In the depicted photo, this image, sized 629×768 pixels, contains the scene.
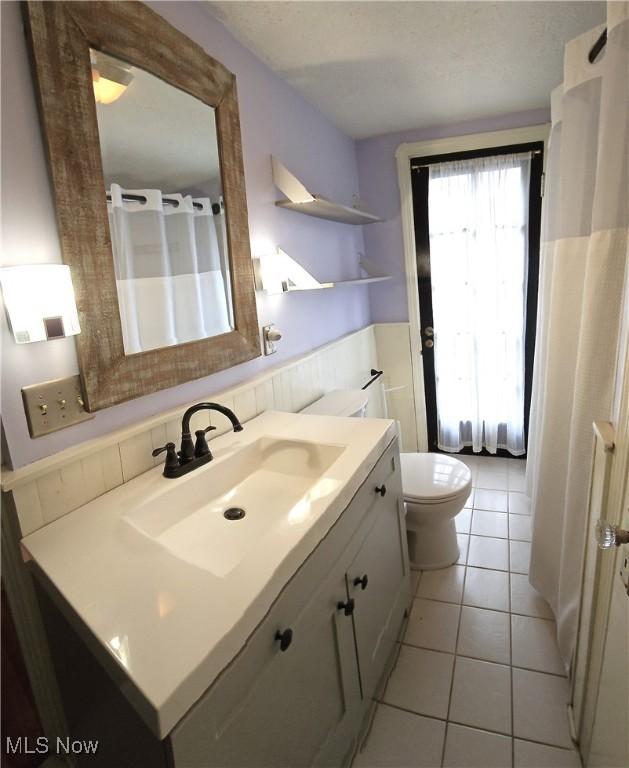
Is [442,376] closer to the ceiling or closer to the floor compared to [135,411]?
closer to the floor

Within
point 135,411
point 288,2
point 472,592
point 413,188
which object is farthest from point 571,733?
point 413,188

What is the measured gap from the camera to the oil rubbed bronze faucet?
134 centimetres

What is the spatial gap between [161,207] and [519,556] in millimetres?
2205

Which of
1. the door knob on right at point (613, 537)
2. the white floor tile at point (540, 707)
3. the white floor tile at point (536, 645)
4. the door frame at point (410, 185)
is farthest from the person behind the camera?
the door frame at point (410, 185)

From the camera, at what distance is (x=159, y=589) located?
0.88 m

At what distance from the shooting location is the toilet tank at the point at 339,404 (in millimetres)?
2174

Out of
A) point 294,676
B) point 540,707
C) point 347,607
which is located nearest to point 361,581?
point 347,607

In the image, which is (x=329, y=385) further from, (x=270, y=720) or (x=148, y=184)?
(x=270, y=720)

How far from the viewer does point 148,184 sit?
1374 millimetres

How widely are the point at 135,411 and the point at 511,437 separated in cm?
273

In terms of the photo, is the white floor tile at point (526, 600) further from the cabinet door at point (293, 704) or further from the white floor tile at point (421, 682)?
the cabinet door at point (293, 704)

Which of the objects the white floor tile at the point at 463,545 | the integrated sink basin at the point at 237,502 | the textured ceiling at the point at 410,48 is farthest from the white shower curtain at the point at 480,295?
the integrated sink basin at the point at 237,502

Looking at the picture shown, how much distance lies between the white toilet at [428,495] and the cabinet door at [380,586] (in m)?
0.28

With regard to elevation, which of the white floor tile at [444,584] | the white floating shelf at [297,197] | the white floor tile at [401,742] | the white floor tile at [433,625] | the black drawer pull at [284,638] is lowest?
the white floor tile at [401,742]
